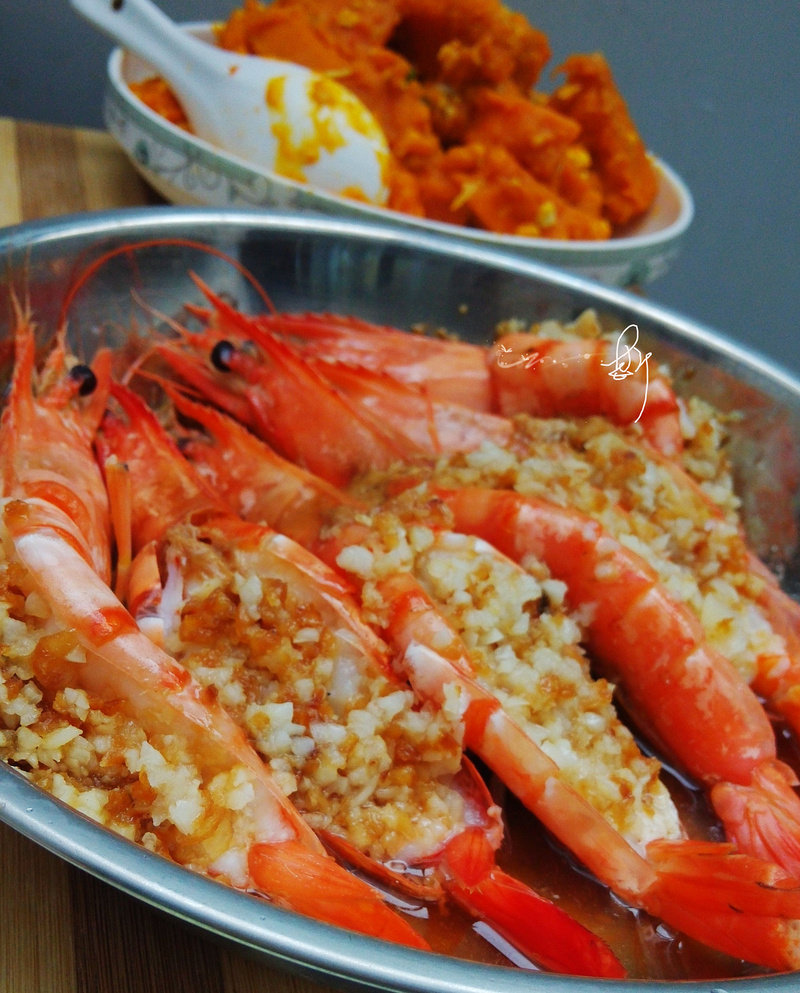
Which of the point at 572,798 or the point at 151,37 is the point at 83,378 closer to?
the point at 572,798

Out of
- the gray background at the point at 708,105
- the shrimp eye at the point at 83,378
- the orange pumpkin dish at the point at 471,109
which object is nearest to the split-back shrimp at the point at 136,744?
the shrimp eye at the point at 83,378

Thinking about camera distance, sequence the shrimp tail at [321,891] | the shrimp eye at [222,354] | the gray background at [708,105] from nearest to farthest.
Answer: the shrimp tail at [321,891] < the shrimp eye at [222,354] < the gray background at [708,105]

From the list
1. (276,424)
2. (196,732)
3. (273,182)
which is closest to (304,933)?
(196,732)

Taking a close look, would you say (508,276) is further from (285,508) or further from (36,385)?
(36,385)

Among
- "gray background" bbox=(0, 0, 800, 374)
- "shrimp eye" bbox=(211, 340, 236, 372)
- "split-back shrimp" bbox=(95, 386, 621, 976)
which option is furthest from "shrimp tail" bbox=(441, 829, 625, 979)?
"gray background" bbox=(0, 0, 800, 374)

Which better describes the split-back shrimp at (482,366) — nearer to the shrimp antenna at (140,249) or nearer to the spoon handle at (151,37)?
the shrimp antenna at (140,249)

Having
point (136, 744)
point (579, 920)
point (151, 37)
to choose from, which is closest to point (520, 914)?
point (579, 920)
